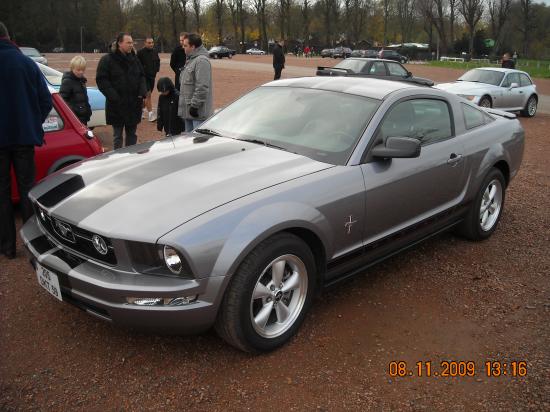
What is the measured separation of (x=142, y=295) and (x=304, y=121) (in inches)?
73.2

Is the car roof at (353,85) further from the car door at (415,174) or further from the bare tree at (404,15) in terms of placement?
the bare tree at (404,15)

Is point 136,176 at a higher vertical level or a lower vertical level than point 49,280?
higher

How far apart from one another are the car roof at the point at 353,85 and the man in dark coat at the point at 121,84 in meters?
3.04

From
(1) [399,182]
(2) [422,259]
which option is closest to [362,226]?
(1) [399,182]

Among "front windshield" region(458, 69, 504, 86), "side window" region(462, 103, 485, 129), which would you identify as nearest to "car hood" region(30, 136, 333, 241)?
"side window" region(462, 103, 485, 129)

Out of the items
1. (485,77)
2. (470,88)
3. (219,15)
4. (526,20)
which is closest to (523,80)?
(485,77)

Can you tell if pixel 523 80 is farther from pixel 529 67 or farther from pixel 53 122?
pixel 529 67

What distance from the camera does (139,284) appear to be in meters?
2.62

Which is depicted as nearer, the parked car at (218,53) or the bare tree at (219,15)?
the parked car at (218,53)

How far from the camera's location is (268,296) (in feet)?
9.84

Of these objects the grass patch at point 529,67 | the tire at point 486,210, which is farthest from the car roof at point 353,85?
the grass patch at point 529,67

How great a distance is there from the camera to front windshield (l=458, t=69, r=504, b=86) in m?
14.4

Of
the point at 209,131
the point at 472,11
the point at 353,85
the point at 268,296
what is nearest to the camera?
the point at 268,296

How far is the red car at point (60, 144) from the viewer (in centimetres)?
495
